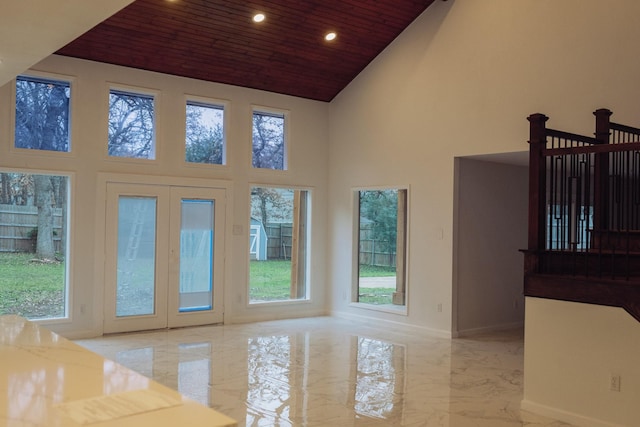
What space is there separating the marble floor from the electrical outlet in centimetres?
50

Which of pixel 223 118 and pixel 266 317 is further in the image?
pixel 266 317

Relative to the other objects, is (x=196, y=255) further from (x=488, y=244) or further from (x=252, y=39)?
(x=488, y=244)

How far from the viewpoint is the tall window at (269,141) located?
9016 mm

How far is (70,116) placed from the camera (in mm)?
7383

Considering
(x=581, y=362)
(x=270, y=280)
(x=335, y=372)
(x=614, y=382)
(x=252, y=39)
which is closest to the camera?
(x=614, y=382)

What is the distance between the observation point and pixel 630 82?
6195 millimetres

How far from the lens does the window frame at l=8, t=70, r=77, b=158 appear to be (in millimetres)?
6973

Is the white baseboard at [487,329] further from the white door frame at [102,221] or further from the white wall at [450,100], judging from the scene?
the white door frame at [102,221]

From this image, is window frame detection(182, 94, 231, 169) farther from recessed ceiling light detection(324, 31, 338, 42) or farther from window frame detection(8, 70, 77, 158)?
recessed ceiling light detection(324, 31, 338, 42)

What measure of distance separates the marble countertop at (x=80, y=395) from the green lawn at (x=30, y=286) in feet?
16.3

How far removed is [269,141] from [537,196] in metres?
5.24

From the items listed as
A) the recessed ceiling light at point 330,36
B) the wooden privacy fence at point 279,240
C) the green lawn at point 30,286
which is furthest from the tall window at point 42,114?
the recessed ceiling light at point 330,36

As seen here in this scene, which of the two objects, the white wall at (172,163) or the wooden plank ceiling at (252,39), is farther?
the white wall at (172,163)

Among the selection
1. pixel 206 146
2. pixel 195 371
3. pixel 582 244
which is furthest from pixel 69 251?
pixel 582 244
